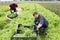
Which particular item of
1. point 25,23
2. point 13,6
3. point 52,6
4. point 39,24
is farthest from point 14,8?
point 52,6

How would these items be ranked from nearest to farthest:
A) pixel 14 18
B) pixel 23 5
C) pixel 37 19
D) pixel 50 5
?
pixel 37 19 → pixel 14 18 → pixel 23 5 → pixel 50 5

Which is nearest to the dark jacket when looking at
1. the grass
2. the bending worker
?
the bending worker

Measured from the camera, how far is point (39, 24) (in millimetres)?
7863

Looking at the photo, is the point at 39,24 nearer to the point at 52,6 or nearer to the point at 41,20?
the point at 41,20

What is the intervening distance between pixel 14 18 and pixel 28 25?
900 mm

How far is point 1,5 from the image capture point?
11.2m

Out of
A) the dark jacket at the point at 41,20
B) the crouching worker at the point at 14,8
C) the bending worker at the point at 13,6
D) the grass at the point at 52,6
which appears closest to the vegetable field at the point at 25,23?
the crouching worker at the point at 14,8

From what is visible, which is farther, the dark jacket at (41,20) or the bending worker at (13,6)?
the bending worker at (13,6)

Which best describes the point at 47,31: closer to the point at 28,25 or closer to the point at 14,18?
the point at 28,25

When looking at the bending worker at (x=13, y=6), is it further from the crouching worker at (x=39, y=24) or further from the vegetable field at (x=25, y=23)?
the crouching worker at (x=39, y=24)

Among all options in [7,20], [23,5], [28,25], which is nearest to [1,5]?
[23,5]

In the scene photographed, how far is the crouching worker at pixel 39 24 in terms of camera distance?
780 centimetres

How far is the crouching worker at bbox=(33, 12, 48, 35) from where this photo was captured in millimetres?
7805

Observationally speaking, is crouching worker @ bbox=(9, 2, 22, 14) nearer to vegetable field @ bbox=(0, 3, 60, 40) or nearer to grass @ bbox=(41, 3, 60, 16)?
vegetable field @ bbox=(0, 3, 60, 40)
